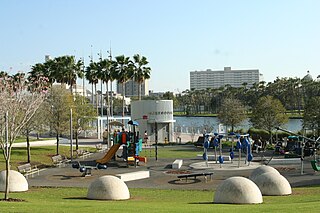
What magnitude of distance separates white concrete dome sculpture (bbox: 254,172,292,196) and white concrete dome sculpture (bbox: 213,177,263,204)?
11.7ft

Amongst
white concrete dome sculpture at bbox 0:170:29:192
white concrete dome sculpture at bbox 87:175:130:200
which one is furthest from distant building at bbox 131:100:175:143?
white concrete dome sculpture at bbox 87:175:130:200

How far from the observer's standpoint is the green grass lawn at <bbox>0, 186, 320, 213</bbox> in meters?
17.0

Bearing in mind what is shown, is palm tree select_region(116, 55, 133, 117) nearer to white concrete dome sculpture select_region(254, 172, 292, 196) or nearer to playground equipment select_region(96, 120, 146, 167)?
playground equipment select_region(96, 120, 146, 167)

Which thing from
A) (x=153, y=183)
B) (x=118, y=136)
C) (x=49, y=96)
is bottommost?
(x=153, y=183)

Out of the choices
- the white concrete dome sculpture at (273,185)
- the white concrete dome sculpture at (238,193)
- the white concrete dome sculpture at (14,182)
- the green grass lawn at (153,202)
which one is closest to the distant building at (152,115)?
the green grass lawn at (153,202)

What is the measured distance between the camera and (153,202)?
21.9m

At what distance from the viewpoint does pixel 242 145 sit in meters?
40.6

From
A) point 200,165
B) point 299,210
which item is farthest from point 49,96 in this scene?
point 299,210

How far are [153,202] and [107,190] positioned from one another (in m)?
2.15

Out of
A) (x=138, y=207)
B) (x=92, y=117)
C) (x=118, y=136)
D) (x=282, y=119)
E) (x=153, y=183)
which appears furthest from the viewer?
(x=282, y=119)

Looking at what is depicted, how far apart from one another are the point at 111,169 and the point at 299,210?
24959mm

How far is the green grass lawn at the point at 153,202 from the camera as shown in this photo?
1705 cm

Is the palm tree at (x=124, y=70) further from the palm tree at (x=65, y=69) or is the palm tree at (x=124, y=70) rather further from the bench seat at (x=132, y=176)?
the bench seat at (x=132, y=176)

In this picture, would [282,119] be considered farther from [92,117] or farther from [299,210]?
[299,210]
